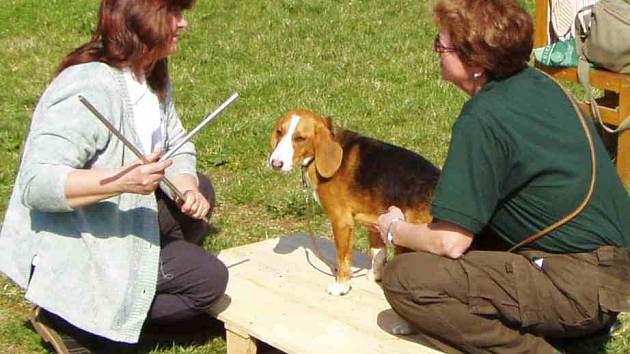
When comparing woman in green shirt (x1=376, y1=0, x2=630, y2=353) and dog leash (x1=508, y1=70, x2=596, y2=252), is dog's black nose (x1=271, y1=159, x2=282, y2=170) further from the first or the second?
dog leash (x1=508, y1=70, x2=596, y2=252)

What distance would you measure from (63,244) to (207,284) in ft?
2.14

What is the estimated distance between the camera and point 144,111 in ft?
15.4

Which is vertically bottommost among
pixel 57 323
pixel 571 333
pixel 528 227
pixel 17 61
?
pixel 17 61

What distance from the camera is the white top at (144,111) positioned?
4605mm

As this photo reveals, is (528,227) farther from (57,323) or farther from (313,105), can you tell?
(313,105)

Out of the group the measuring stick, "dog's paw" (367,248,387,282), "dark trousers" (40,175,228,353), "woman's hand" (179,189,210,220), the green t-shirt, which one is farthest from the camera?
"dog's paw" (367,248,387,282)

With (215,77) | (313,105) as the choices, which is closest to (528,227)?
(313,105)

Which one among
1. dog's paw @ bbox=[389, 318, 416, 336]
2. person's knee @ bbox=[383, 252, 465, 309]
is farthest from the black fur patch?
person's knee @ bbox=[383, 252, 465, 309]

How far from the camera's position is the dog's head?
4891 millimetres

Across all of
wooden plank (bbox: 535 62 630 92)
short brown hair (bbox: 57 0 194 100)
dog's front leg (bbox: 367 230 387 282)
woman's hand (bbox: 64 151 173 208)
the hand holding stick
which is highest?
short brown hair (bbox: 57 0 194 100)

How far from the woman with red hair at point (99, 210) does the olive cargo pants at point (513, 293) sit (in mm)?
1093

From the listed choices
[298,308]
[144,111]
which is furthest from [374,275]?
[144,111]

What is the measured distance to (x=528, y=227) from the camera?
4.07m

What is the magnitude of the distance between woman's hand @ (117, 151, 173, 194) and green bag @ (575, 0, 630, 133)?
4.04 m
